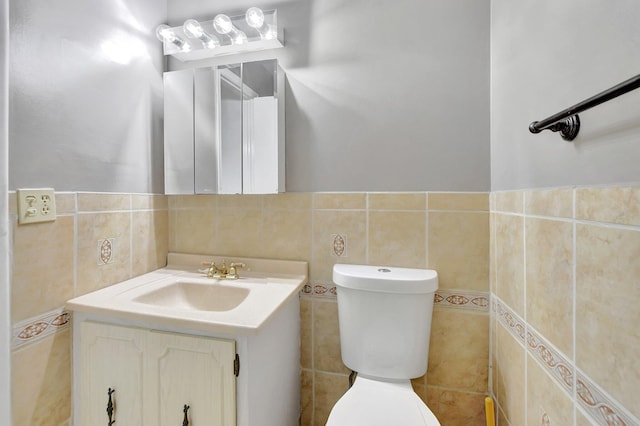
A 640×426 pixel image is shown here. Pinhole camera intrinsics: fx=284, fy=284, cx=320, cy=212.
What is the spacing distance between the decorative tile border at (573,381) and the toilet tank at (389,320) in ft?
0.98

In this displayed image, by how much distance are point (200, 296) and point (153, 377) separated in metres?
0.37

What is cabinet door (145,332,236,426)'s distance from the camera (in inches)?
34.4

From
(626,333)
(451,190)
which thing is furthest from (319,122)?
(626,333)

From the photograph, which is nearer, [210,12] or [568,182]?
[568,182]

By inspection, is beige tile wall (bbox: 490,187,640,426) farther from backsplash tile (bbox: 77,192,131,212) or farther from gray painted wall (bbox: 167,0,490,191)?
backsplash tile (bbox: 77,192,131,212)

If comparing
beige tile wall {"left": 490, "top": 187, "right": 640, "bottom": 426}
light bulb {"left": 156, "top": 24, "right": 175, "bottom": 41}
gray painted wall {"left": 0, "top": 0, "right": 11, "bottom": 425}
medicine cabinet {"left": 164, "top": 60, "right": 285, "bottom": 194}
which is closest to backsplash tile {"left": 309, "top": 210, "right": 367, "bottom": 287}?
medicine cabinet {"left": 164, "top": 60, "right": 285, "bottom": 194}

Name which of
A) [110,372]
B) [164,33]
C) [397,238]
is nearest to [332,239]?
[397,238]

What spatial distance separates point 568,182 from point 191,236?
153 centimetres

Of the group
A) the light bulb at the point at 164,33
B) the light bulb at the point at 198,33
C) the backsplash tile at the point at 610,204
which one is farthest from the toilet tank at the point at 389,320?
the light bulb at the point at 164,33

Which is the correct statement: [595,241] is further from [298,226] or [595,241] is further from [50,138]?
[50,138]

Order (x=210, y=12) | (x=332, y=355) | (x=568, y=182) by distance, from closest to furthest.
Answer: (x=568, y=182)
(x=332, y=355)
(x=210, y=12)

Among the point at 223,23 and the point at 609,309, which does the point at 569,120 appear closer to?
the point at 609,309

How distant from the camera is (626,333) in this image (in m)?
0.48

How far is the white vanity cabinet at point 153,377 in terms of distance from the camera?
880mm
